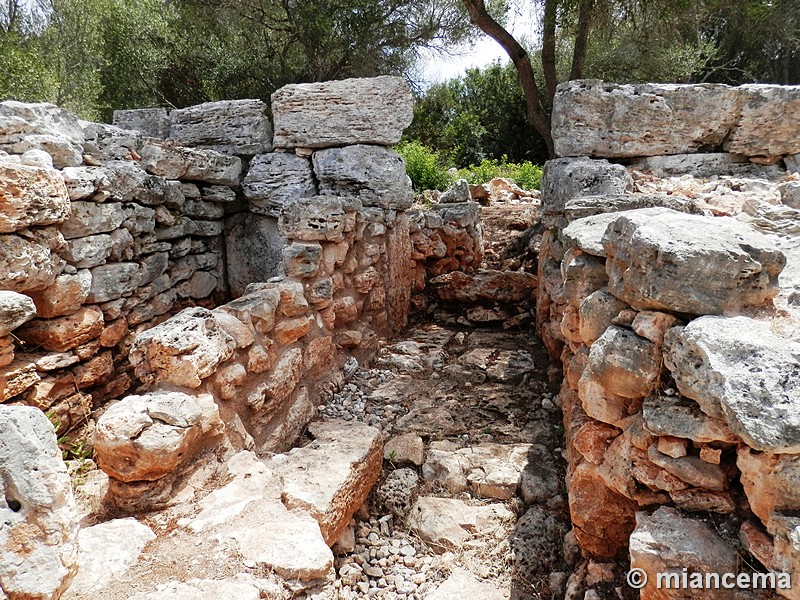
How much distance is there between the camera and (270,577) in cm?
185

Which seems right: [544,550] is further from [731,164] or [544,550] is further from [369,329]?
[731,164]

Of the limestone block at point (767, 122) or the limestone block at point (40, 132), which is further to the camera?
the limestone block at point (767, 122)

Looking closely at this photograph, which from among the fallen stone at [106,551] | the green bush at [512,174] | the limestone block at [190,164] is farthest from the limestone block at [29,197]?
the green bush at [512,174]

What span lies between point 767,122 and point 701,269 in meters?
3.34

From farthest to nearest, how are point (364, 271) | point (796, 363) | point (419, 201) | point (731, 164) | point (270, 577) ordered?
point (419, 201), point (364, 271), point (731, 164), point (270, 577), point (796, 363)

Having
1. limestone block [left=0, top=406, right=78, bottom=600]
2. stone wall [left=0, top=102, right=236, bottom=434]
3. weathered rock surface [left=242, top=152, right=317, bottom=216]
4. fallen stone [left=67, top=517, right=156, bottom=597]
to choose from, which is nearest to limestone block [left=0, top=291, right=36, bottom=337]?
stone wall [left=0, top=102, right=236, bottom=434]

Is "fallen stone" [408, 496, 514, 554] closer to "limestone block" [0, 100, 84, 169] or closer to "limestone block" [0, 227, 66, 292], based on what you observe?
"limestone block" [0, 227, 66, 292]

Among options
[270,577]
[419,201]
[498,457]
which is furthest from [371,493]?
[419,201]

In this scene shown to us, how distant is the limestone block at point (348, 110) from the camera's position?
16.7 feet

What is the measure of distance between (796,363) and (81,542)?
231cm

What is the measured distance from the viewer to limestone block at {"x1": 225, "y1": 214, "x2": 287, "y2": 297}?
5.86 metres

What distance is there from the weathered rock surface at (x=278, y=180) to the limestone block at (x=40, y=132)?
1.75 m

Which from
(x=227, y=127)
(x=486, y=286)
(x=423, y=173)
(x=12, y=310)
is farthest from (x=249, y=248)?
(x=423, y=173)

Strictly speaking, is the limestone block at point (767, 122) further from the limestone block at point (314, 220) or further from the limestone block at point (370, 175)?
the limestone block at point (314, 220)
